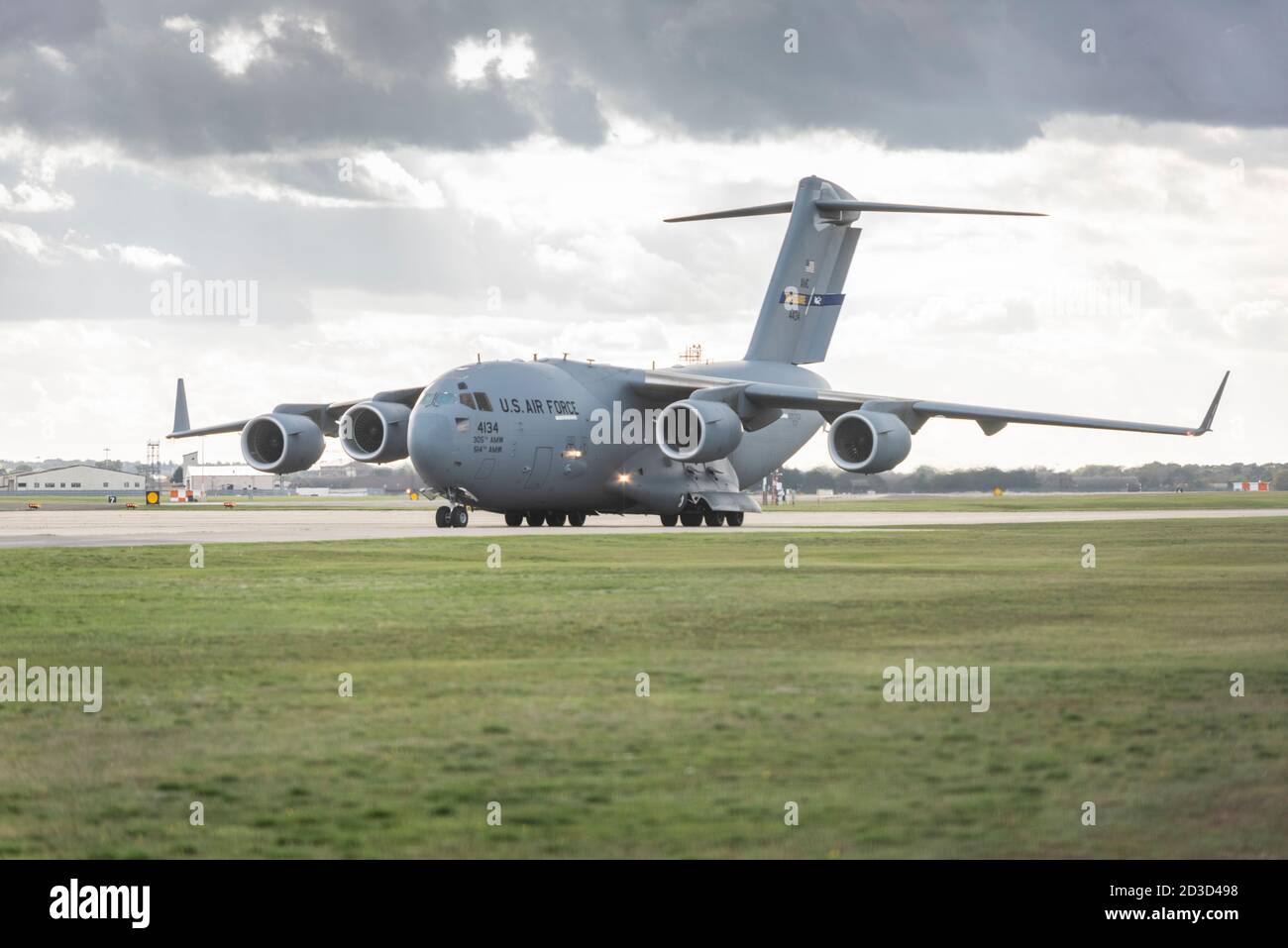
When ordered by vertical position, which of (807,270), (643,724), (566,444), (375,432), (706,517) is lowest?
(643,724)

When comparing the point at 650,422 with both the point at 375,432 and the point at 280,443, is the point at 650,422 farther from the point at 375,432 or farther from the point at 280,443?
the point at 280,443

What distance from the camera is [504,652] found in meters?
14.1

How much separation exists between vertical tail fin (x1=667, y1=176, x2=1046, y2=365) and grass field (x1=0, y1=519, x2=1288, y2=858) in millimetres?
33332

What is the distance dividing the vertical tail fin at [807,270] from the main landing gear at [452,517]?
1471 cm

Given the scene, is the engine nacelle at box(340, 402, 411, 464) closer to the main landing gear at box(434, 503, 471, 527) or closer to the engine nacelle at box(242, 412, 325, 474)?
the engine nacelle at box(242, 412, 325, 474)

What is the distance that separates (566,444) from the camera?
146ft

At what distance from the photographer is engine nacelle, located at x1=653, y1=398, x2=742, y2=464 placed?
43062mm

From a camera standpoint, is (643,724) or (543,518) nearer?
(643,724)

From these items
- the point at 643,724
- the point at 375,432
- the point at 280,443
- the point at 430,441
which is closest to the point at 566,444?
the point at 430,441

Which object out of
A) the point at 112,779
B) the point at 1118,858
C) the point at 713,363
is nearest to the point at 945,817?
the point at 1118,858

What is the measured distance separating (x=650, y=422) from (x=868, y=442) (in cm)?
867

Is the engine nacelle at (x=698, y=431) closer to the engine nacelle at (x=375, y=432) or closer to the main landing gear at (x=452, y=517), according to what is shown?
the main landing gear at (x=452, y=517)

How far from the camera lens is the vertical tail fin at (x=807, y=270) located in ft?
176

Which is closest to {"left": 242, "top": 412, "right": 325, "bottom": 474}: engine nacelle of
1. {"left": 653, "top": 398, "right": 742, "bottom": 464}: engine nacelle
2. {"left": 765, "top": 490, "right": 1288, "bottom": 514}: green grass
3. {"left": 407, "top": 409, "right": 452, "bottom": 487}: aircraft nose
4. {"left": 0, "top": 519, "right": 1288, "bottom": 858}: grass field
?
{"left": 407, "top": 409, "right": 452, "bottom": 487}: aircraft nose
